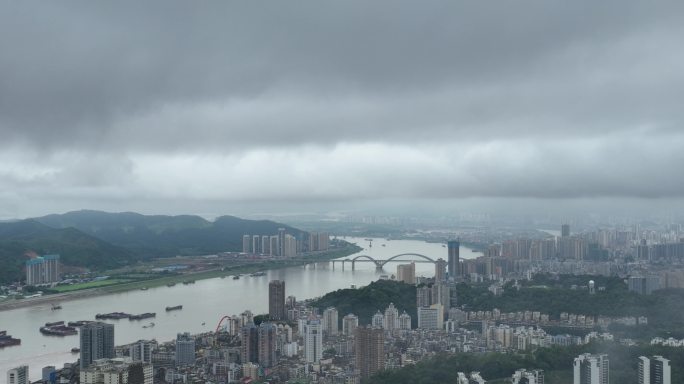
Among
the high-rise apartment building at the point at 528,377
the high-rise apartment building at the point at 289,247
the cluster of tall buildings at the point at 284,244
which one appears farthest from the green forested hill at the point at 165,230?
the high-rise apartment building at the point at 528,377

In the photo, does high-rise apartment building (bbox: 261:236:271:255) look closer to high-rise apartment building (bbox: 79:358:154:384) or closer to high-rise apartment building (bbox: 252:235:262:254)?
high-rise apartment building (bbox: 252:235:262:254)

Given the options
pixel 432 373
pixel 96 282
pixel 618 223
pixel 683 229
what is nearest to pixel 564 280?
pixel 618 223

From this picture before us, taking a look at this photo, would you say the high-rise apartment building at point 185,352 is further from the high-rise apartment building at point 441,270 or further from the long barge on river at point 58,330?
the high-rise apartment building at point 441,270

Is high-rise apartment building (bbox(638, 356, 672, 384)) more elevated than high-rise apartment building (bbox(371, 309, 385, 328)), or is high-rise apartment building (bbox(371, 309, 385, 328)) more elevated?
high-rise apartment building (bbox(638, 356, 672, 384))

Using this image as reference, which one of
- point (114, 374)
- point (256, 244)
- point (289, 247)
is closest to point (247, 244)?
point (256, 244)

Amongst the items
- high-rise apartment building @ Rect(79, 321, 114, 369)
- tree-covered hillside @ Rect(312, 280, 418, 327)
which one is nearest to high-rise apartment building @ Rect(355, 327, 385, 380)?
high-rise apartment building @ Rect(79, 321, 114, 369)

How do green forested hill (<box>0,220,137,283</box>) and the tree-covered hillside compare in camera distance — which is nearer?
the tree-covered hillside

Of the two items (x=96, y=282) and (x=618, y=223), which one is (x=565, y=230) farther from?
(x=96, y=282)
